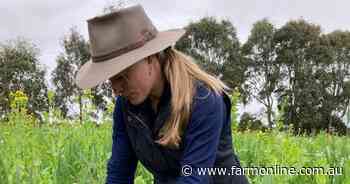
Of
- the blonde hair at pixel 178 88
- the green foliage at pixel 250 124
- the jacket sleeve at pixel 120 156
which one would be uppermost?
the blonde hair at pixel 178 88

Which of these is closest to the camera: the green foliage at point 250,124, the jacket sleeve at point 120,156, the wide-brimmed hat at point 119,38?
the wide-brimmed hat at point 119,38

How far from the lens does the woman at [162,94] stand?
2.27 meters

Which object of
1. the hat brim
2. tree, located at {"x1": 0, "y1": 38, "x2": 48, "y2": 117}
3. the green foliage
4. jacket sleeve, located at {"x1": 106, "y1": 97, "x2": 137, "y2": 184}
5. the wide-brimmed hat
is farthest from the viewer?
tree, located at {"x1": 0, "y1": 38, "x2": 48, "y2": 117}

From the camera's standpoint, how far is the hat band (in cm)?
234

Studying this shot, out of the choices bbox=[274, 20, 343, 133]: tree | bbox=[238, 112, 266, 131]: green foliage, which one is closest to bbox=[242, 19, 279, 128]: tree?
bbox=[274, 20, 343, 133]: tree

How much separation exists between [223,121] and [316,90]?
41.5 m

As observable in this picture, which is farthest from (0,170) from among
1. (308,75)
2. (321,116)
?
(308,75)

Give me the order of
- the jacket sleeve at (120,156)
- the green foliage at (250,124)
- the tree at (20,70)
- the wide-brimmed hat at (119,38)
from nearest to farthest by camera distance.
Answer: the wide-brimmed hat at (119,38)
the jacket sleeve at (120,156)
the green foliage at (250,124)
the tree at (20,70)

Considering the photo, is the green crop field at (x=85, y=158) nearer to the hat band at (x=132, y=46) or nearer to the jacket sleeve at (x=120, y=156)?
the jacket sleeve at (x=120, y=156)

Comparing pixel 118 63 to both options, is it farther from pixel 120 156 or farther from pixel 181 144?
pixel 120 156

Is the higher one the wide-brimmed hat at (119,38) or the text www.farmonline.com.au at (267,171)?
the wide-brimmed hat at (119,38)

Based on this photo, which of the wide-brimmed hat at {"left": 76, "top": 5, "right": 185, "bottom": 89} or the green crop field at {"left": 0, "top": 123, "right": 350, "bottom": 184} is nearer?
the wide-brimmed hat at {"left": 76, "top": 5, "right": 185, "bottom": 89}

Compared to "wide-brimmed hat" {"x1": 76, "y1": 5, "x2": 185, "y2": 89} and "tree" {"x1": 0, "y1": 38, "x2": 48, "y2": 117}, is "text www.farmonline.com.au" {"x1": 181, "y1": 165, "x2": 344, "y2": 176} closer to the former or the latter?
"wide-brimmed hat" {"x1": 76, "y1": 5, "x2": 185, "y2": 89}

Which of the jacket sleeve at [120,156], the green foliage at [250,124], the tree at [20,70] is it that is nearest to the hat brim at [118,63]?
the jacket sleeve at [120,156]
